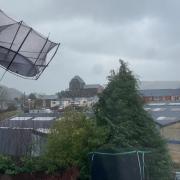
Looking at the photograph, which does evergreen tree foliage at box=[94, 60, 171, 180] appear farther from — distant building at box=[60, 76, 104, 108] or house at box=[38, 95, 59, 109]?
house at box=[38, 95, 59, 109]

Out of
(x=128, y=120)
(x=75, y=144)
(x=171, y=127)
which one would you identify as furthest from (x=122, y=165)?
(x=171, y=127)

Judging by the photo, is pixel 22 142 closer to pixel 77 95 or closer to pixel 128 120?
pixel 128 120

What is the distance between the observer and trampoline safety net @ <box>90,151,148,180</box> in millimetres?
10031

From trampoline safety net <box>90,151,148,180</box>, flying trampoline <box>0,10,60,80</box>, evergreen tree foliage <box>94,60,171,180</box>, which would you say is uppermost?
flying trampoline <box>0,10,60,80</box>

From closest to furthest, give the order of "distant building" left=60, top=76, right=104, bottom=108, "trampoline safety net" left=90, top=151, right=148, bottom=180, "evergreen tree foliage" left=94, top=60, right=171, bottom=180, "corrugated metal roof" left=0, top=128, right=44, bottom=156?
1. "trampoline safety net" left=90, top=151, right=148, bottom=180
2. "evergreen tree foliage" left=94, top=60, right=171, bottom=180
3. "corrugated metal roof" left=0, top=128, right=44, bottom=156
4. "distant building" left=60, top=76, right=104, bottom=108

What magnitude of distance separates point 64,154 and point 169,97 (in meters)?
59.6

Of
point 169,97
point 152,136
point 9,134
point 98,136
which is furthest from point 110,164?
point 169,97

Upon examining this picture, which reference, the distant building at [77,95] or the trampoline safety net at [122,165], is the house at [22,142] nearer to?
the distant building at [77,95]

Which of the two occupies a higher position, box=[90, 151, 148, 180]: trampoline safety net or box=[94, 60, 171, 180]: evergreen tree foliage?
box=[94, 60, 171, 180]: evergreen tree foliage

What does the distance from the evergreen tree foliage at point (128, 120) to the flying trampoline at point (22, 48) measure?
385cm

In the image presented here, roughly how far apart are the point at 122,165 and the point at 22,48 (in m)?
3.63

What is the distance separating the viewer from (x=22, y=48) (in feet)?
26.3

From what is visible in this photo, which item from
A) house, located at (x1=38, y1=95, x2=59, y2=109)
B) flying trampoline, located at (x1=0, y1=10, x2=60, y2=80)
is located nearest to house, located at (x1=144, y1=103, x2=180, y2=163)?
flying trampoline, located at (x1=0, y1=10, x2=60, y2=80)

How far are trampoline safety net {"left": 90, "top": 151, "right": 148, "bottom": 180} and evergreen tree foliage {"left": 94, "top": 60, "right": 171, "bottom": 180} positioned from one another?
3.58 ft
